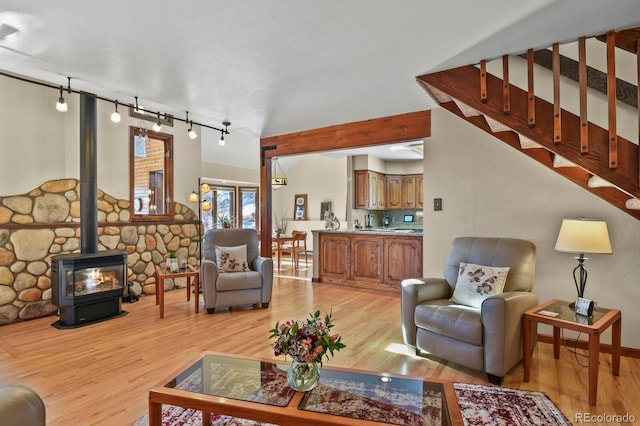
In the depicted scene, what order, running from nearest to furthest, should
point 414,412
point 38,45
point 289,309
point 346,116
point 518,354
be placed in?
point 414,412 → point 518,354 → point 38,45 → point 289,309 → point 346,116

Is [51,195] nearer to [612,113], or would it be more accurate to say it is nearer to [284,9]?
[284,9]

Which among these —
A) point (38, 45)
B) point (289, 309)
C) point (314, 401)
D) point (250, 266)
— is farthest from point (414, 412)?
point (38, 45)

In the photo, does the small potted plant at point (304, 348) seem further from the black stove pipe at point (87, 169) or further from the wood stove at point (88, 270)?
the black stove pipe at point (87, 169)

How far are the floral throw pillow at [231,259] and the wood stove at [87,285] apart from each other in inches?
43.5

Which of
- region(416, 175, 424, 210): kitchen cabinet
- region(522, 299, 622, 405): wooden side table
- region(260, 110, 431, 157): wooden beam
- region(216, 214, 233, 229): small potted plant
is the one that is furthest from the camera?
region(216, 214, 233, 229): small potted plant

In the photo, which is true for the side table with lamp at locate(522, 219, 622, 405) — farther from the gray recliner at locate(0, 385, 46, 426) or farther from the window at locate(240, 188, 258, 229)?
the window at locate(240, 188, 258, 229)

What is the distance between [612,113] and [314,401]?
2.49 meters

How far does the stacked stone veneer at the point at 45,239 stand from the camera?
12.5 feet

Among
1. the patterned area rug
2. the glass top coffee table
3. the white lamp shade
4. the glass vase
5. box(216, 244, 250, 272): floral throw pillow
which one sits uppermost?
the white lamp shade

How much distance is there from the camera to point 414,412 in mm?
1568

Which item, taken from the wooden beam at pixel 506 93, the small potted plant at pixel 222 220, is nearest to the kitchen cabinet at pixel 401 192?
the small potted plant at pixel 222 220

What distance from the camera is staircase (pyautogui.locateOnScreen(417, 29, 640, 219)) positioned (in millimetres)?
2258

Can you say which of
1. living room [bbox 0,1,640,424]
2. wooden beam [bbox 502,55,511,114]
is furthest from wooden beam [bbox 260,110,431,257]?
wooden beam [bbox 502,55,511,114]

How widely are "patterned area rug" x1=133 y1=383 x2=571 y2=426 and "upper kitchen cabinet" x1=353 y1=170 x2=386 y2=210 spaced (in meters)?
5.91
